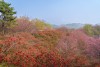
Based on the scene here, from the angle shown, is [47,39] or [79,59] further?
[47,39]

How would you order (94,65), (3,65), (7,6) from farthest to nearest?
(7,6)
(94,65)
(3,65)

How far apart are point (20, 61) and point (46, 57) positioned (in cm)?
198

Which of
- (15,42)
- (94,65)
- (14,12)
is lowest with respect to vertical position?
(94,65)

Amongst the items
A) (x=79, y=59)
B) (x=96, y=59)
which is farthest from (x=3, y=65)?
(x=96, y=59)

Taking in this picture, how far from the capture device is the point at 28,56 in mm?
15672

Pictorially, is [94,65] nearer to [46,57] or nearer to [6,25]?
[46,57]

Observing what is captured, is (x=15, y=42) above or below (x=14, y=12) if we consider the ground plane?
below

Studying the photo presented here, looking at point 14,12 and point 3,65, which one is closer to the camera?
point 3,65

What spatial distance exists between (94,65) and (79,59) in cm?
166

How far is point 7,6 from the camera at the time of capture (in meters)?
27.7

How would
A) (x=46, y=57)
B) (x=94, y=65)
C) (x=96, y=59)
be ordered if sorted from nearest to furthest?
(x=46, y=57) < (x=94, y=65) < (x=96, y=59)

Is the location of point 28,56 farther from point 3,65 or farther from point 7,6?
point 7,6

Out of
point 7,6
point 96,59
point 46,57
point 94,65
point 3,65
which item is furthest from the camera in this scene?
point 7,6

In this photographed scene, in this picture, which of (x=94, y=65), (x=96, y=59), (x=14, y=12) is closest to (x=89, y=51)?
(x=96, y=59)
